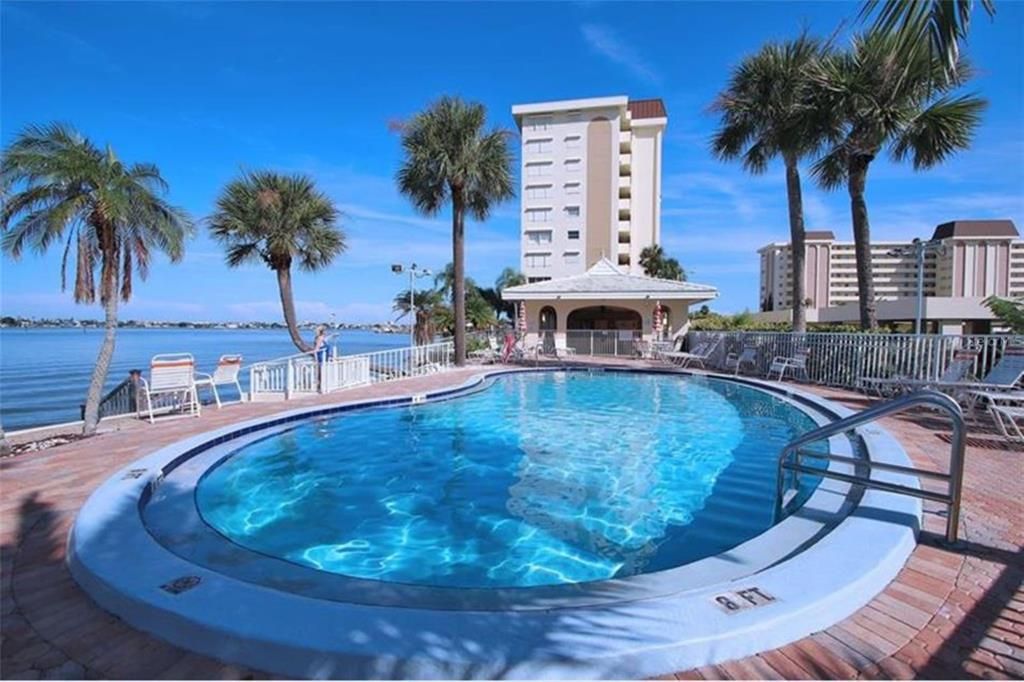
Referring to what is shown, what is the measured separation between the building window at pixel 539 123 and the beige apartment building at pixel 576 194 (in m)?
0.10

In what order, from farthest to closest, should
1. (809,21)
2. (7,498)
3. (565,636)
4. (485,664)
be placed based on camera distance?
(809,21) < (7,498) < (565,636) < (485,664)

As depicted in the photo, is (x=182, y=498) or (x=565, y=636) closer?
(x=565, y=636)

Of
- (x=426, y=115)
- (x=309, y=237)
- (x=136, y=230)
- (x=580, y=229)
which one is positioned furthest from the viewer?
(x=580, y=229)

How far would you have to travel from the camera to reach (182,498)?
5.04 metres

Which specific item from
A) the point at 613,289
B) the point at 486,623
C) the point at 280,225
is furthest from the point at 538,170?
the point at 486,623

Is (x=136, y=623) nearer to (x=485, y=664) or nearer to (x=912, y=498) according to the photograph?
(x=485, y=664)

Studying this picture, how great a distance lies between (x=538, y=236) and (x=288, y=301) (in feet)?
116

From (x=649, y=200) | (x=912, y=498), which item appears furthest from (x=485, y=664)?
(x=649, y=200)

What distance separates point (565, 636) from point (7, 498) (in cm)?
532

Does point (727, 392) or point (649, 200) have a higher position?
point (649, 200)

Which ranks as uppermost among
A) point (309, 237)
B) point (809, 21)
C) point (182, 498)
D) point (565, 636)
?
point (809, 21)

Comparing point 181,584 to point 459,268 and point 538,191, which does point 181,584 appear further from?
point 538,191

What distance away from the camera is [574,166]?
51.0 m

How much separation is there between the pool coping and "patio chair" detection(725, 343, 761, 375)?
1358cm
